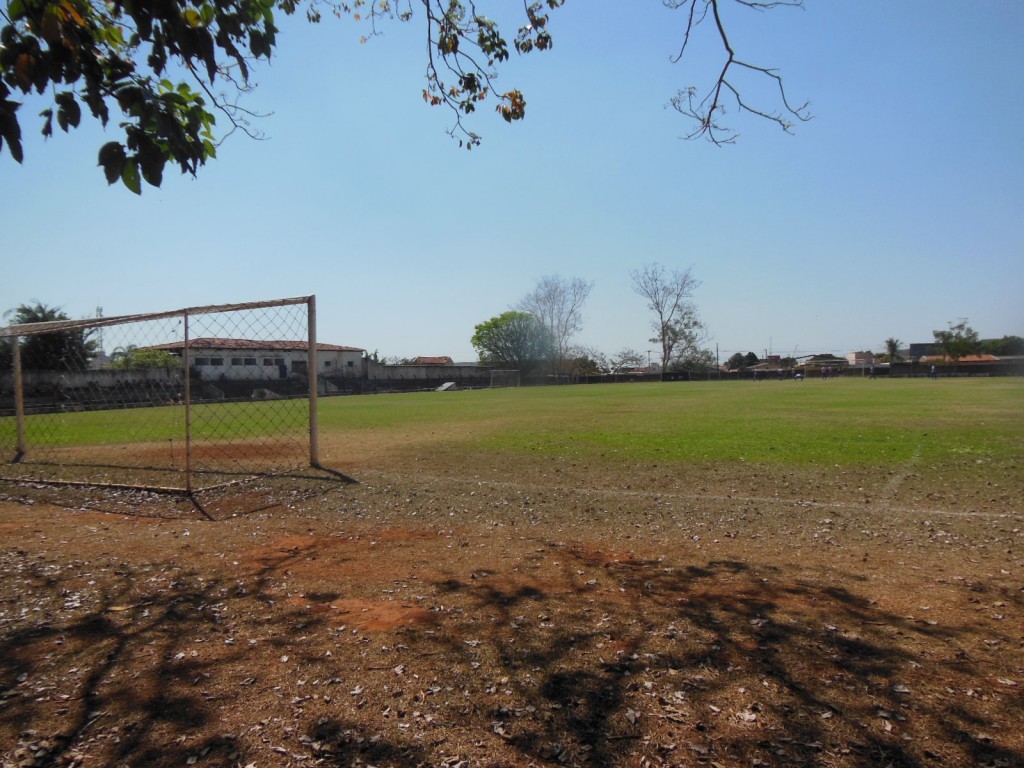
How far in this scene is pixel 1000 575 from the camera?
4.72 metres

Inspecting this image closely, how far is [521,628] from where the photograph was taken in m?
3.77

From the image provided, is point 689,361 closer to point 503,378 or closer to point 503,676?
point 503,378

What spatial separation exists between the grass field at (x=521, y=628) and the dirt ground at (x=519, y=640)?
0.02 metres

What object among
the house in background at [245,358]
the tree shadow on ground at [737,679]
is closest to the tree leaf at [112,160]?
the tree shadow on ground at [737,679]

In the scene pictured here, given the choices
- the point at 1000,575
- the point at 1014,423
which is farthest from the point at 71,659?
the point at 1014,423

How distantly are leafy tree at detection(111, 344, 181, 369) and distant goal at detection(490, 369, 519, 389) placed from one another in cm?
6323

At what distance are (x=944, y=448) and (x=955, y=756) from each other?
10.8 m

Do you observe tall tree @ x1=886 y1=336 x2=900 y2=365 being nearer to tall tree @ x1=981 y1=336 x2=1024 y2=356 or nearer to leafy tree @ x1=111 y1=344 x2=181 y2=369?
tall tree @ x1=981 y1=336 x2=1024 y2=356

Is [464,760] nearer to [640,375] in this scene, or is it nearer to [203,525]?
[203,525]

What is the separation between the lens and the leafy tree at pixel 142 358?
1132cm

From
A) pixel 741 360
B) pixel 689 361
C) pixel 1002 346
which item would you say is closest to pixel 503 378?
pixel 689 361

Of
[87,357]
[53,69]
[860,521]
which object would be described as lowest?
[860,521]

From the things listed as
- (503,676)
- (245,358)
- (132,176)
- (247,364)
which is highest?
(132,176)

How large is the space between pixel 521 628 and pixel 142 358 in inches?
443
